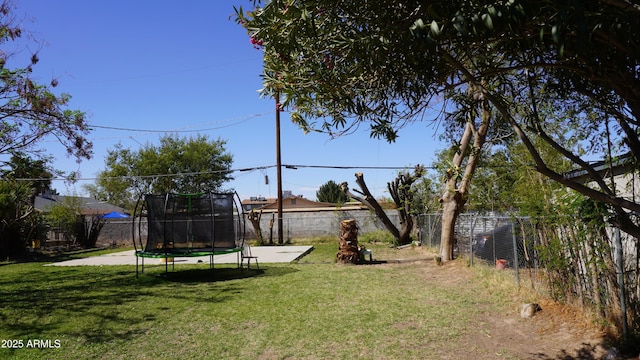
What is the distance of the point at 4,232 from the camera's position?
18719 mm

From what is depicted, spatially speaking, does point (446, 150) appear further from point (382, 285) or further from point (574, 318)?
point (574, 318)

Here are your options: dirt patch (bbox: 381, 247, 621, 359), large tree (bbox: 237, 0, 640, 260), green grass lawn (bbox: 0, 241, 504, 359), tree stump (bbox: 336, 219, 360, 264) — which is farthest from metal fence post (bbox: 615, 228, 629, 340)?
tree stump (bbox: 336, 219, 360, 264)

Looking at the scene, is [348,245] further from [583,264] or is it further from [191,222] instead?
[583,264]

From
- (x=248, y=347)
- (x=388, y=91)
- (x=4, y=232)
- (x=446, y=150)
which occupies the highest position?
(x=446, y=150)

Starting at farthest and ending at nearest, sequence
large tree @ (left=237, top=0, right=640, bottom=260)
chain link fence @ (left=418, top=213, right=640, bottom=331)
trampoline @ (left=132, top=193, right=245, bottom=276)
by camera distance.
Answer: trampoline @ (left=132, top=193, right=245, bottom=276), chain link fence @ (left=418, top=213, right=640, bottom=331), large tree @ (left=237, top=0, right=640, bottom=260)

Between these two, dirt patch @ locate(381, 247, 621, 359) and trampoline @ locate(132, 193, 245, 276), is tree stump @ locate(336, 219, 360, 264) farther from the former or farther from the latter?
dirt patch @ locate(381, 247, 621, 359)

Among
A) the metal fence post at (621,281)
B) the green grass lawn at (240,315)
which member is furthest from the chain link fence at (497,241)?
the metal fence post at (621,281)

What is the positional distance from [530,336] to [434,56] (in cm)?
410

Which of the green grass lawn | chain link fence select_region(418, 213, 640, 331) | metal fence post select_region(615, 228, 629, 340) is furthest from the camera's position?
the green grass lawn

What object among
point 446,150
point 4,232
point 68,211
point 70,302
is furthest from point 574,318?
point 68,211

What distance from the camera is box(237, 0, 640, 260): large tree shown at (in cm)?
270

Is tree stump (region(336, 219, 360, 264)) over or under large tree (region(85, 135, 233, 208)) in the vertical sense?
under

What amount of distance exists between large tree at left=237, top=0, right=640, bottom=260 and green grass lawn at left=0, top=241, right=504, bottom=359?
2764 mm

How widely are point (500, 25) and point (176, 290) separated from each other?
9.20 m
